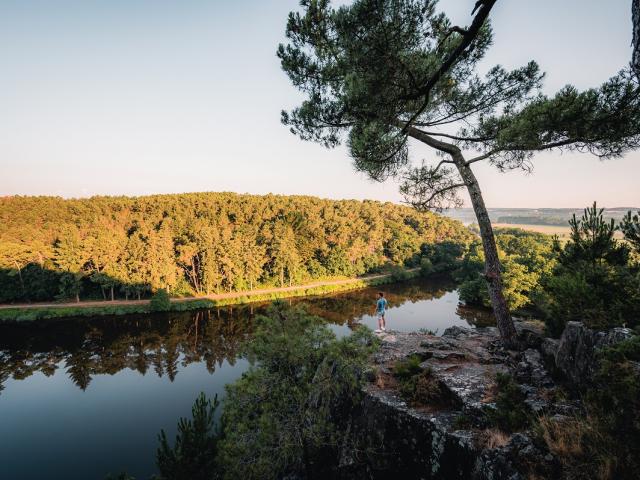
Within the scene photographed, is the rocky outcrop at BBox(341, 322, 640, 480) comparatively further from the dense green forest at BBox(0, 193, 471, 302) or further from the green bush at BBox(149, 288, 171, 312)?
the dense green forest at BBox(0, 193, 471, 302)

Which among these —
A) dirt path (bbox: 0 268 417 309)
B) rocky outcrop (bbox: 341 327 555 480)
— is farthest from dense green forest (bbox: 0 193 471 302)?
rocky outcrop (bbox: 341 327 555 480)

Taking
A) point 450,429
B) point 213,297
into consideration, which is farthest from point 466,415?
point 213,297

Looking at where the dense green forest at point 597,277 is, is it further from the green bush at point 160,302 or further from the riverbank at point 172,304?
the green bush at point 160,302

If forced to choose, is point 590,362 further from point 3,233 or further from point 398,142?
point 3,233

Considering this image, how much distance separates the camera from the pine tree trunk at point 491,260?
8.51 metres

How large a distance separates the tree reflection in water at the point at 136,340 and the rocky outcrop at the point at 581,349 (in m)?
20.2

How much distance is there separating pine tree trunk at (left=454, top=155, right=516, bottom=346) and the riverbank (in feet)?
69.5

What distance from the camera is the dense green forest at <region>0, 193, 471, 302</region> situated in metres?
38.0

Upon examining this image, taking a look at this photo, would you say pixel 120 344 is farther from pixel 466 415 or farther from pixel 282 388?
pixel 466 415

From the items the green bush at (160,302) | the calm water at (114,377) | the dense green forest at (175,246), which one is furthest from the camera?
the dense green forest at (175,246)

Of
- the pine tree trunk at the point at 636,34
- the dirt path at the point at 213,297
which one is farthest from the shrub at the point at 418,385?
the dirt path at the point at 213,297

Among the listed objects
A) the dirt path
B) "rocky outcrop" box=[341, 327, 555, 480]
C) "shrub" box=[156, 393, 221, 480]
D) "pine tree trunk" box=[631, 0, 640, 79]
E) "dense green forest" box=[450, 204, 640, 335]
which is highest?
"pine tree trunk" box=[631, 0, 640, 79]

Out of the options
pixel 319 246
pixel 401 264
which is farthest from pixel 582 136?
pixel 401 264

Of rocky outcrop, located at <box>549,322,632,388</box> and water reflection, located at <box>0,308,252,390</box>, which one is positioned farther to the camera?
water reflection, located at <box>0,308,252,390</box>
